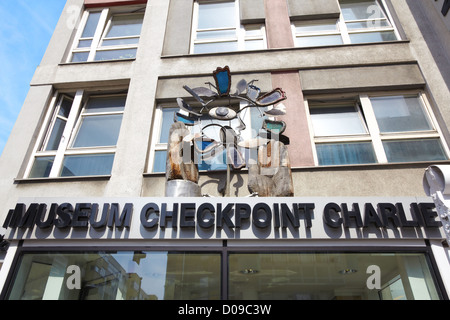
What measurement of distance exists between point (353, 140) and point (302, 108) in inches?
54.4

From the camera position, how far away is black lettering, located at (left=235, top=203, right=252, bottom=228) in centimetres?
381

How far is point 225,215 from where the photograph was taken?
386 centimetres

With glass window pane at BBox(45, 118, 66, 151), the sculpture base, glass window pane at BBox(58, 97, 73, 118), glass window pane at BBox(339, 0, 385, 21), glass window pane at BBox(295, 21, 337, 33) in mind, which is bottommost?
the sculpture base

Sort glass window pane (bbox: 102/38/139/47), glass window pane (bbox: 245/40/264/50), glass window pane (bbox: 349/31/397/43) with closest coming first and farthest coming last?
glass window pane (bbox: 349/31/397/43), glass window pane (bbox: 245/40/264/50), glass window pane (bbox: 102/38/139/47)

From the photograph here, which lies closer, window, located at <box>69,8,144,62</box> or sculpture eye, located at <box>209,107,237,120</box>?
sculpture eye, located at <box>209,107,237,120</box>

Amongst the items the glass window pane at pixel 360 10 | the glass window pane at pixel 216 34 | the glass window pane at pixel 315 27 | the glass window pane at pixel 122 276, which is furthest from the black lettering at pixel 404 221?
the glass window pane at pixel 360 10

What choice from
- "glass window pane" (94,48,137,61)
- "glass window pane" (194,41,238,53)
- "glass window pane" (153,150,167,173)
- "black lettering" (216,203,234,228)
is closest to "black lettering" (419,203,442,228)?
"black lettering" (216,203,234,228)

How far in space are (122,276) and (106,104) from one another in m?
5.54

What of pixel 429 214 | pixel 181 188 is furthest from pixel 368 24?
pixel 181 188

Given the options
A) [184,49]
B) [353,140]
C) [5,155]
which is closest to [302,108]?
[353,140]

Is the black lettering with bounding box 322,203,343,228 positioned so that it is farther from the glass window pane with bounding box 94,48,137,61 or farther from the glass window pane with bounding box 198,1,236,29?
the glass window pane with bounding box 94,48,137,61

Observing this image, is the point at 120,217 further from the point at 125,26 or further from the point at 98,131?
the point at 125,26

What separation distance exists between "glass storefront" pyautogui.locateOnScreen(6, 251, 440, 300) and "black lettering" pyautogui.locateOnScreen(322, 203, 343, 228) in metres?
0.40

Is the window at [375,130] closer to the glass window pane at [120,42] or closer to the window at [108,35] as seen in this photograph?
the glass window pane at [120,42]
